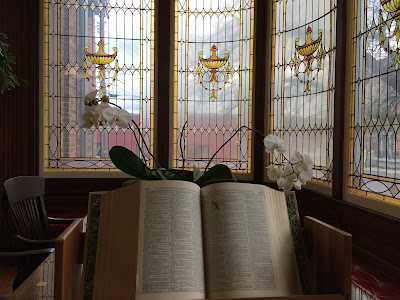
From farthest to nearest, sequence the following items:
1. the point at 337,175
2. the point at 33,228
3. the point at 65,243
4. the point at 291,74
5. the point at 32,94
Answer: the point at 32,94 → the point at 291,74 → the point at 337,175 → the point at 33,228 → the point at 65,243

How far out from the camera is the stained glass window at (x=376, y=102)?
182 cm

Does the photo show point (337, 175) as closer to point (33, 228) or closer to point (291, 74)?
point (291, 74)

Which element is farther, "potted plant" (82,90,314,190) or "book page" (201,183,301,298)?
"potted plant" (82,90,314,190)

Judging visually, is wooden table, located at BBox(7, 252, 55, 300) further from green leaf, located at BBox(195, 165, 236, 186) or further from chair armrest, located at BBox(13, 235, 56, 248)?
chair armrest, located at BBox(13, 235, 56, 248)

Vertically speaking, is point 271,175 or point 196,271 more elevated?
point 271,175

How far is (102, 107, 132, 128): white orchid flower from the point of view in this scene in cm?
84

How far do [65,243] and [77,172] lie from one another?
2.78m

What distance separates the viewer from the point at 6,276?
112 inches

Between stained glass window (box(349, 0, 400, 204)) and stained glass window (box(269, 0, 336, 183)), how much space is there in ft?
1.03

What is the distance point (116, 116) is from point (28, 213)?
1590 millimetres

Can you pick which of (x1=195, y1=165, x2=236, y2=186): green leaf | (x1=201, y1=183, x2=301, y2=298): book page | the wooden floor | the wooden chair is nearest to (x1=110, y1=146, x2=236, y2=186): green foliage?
(x1=195, y1=165, x2=236, y2=186): green leaf

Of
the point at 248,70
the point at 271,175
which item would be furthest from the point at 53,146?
the point at 271,175

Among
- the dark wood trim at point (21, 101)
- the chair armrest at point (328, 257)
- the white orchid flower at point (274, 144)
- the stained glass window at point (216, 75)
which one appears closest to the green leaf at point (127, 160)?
the white orchid flower at point (274, 144)

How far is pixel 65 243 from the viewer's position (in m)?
0.67
